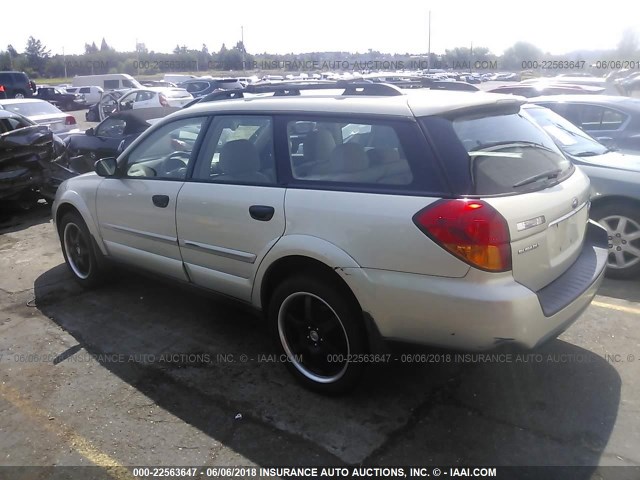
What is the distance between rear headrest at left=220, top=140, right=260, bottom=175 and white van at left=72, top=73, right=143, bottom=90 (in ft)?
94.8

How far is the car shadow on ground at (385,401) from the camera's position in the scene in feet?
9.28

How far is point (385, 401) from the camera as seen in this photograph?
3266 millimetres

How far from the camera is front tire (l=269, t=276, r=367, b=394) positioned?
306cm

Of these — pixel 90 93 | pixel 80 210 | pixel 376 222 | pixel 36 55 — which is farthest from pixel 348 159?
pixel 36 55

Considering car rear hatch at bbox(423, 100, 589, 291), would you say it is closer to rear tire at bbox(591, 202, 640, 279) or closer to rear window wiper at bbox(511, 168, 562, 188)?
rear window wiper at bbox(511, 168, 562, 188)

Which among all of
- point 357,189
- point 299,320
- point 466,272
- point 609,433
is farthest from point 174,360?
point 609,433

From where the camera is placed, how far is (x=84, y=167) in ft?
25.8

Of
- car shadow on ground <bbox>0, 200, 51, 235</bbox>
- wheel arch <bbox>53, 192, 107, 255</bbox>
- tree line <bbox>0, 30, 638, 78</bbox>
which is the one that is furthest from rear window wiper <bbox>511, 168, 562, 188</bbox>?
tree line <bbox>0, 30, 638, 78</bbox>

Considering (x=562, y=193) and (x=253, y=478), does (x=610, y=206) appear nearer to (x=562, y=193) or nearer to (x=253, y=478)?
(x=562, y=193)

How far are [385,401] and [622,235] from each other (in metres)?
3.00

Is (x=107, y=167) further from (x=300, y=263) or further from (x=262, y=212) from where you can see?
(x=300, y=263)

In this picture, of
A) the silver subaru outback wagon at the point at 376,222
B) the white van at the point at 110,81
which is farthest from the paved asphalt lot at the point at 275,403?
the white van at the point at 110,81

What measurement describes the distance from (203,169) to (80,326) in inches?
70.0

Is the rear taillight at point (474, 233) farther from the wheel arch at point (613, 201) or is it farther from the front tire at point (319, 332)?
the wheel arch at point (613, 201)
